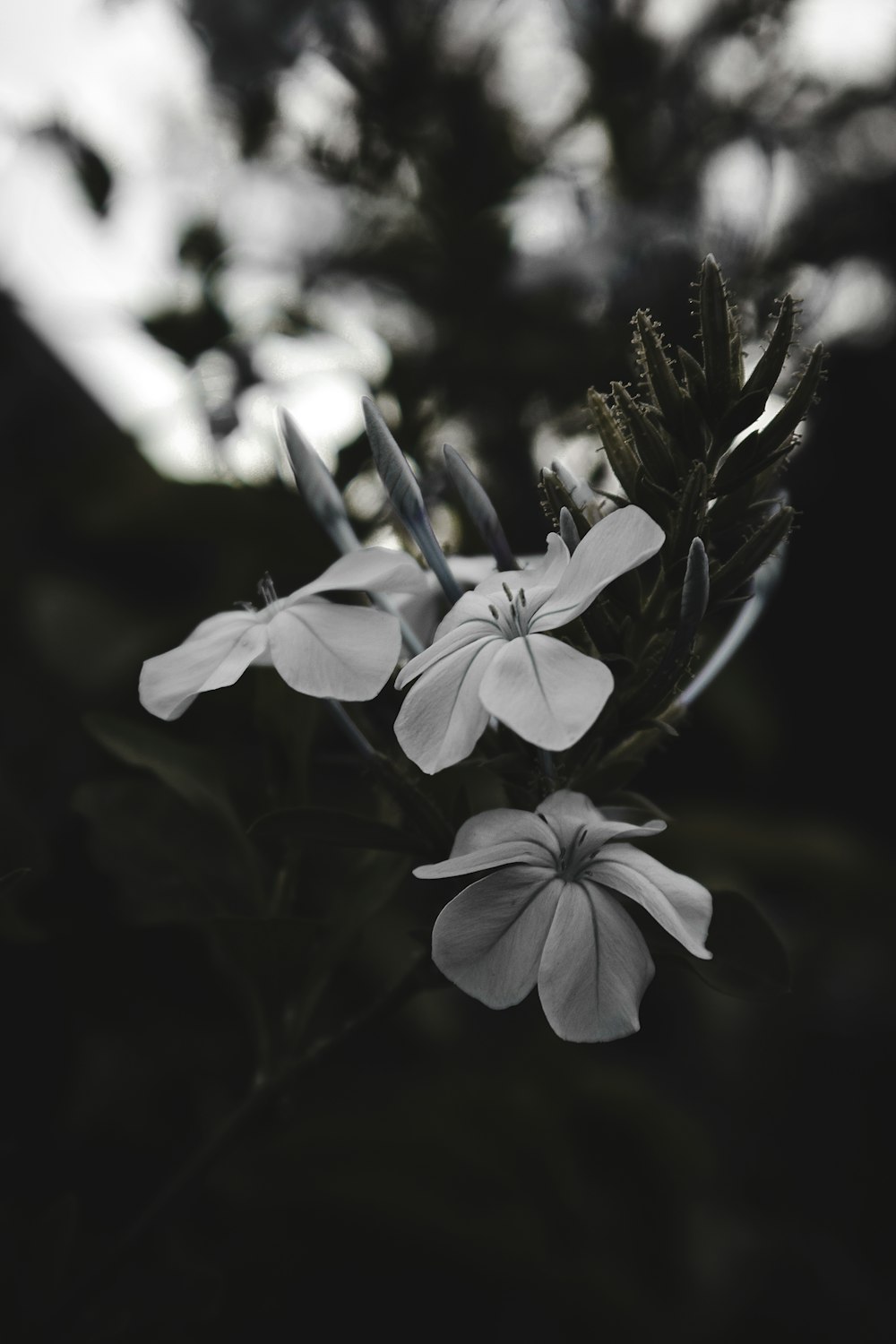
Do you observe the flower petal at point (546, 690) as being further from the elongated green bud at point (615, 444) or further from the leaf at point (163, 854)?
the leaf at point (163, 854)

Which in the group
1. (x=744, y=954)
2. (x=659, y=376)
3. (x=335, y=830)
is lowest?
(x=744, y=954)

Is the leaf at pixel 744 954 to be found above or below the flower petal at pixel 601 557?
below

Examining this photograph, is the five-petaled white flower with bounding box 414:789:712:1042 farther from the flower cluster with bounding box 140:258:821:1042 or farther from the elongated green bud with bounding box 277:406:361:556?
the elongated green bud with bounding box 277:406:361:556

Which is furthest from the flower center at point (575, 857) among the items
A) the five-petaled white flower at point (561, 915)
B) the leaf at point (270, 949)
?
the leaf at point (270, 949)

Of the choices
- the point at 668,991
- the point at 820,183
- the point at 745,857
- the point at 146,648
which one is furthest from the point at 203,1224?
the point at 820,183

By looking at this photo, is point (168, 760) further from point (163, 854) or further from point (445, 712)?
point (445, 712)

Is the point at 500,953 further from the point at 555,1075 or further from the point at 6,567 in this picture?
the point at 6,567

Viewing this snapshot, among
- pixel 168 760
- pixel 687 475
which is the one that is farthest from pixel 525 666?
pixel 168 760

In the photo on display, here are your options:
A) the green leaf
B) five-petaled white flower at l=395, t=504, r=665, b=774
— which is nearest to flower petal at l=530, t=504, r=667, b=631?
five-petaled white flower at l=395, t=504, r=665, b=774
